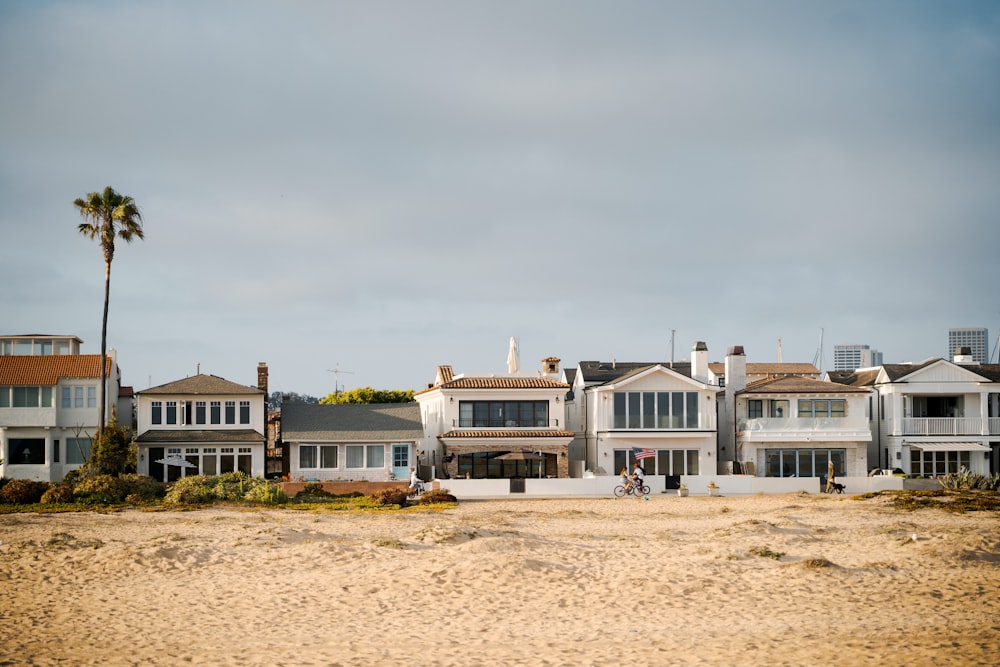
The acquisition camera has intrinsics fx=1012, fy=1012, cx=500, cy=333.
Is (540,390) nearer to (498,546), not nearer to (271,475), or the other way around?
(271,475)

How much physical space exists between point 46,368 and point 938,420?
45065 millimetres

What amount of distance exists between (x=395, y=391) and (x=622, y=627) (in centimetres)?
6623

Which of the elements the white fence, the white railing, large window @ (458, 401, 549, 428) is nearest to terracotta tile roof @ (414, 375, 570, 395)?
large window @ (458, 401, 549, 428)

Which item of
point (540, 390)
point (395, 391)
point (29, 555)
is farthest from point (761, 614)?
point (395, 391)

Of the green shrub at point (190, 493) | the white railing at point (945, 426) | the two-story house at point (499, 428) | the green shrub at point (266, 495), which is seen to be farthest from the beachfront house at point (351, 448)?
the white railing at point (945, 426)

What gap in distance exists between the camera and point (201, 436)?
47219mm

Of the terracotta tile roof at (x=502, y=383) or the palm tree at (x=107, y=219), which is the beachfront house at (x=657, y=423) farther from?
the palm tree at (x=107, y=219)

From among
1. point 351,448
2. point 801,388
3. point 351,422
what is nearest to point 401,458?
point 351,448

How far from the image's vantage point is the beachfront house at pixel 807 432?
167 feet

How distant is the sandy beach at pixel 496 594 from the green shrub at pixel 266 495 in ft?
26.6

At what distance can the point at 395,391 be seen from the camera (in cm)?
8412

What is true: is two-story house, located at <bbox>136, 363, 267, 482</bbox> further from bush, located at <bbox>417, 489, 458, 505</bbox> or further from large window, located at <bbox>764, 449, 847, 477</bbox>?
large window, located at <bbox>764, 449, 847, 477</bbox>

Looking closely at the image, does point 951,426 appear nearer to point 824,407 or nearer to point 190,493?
point 824,407

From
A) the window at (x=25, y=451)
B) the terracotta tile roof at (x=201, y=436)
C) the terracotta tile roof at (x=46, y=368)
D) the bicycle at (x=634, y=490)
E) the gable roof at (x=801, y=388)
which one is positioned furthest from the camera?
the gable roof at (x=801, y=388)
